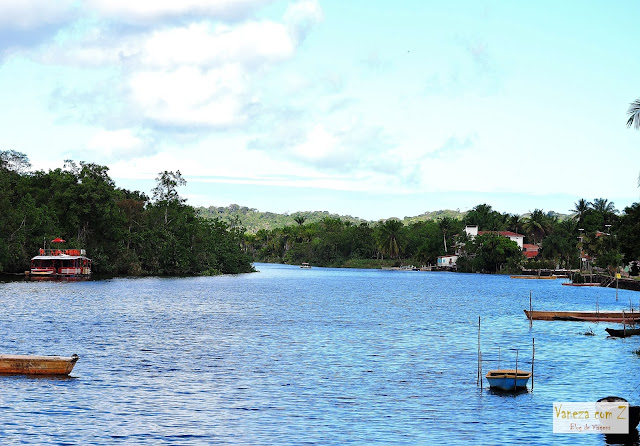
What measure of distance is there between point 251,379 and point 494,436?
16.2 metres

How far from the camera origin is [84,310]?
8231cm

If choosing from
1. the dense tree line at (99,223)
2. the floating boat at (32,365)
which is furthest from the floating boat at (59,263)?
the floating boat at (32,365)

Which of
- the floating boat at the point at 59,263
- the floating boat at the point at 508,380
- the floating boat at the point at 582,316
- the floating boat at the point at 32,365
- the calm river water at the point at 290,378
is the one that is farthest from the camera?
the floating boat at the point at 59,263

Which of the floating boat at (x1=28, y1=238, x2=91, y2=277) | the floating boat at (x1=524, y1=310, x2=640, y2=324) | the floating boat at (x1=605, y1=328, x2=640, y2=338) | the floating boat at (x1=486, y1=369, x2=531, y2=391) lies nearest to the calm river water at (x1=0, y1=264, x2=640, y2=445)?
the floating boat at (x1=486, y1=369, x2=531, y2=391)

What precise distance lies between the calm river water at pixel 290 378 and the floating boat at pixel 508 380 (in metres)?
0.71

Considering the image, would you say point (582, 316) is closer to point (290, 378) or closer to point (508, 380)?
point (508, 380)

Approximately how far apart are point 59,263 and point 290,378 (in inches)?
4636

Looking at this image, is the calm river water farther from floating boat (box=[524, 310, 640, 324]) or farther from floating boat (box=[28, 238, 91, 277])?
floating boat (box=[28, 238, 91, 277])

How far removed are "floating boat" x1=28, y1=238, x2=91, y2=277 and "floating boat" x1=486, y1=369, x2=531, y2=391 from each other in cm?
11921

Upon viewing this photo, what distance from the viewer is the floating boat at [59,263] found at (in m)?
142

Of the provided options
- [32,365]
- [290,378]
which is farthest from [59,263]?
[290,378]

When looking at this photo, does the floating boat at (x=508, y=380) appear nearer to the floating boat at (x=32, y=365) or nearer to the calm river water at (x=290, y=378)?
the calm river water at (x=290, y=378)

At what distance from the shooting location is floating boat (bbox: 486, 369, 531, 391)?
37594 millimetres

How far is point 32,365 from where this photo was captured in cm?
3919
